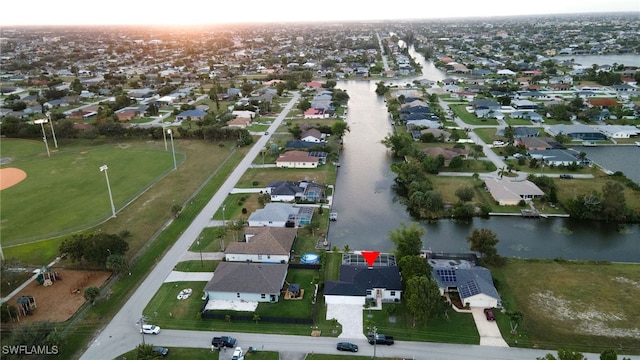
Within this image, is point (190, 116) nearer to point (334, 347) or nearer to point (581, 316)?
point (334, 347)

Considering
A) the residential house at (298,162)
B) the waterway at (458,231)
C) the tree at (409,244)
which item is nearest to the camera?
the tree at (409,244)

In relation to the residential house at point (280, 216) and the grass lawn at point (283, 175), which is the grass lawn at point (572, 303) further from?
the grass lawn at point (283, 175)

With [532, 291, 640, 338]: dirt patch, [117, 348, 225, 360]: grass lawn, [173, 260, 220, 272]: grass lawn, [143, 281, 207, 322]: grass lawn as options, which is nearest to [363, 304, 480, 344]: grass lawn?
[532, 291, 640, 338]: dirt patch

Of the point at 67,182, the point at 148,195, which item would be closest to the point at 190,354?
the point at 148,195

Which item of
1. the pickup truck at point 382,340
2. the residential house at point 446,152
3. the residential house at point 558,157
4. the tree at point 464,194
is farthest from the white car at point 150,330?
the residential house at point 558,157

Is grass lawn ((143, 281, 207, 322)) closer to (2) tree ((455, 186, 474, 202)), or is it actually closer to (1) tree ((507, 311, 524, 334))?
(1) tree ((507, 311, 524, 334))
